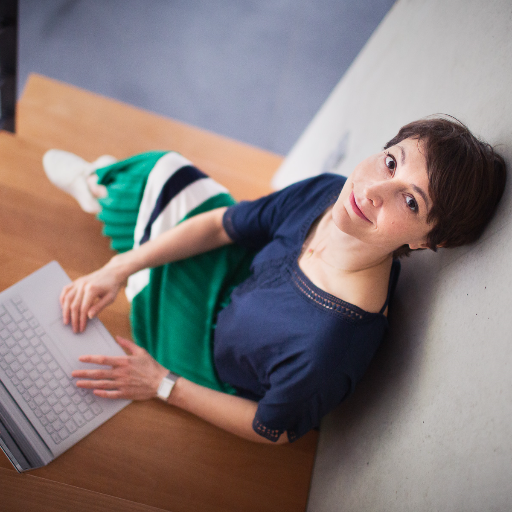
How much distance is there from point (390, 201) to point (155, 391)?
2.06 ft

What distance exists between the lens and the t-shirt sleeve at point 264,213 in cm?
108

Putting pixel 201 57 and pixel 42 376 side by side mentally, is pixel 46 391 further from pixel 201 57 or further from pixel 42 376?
pixel 201 57

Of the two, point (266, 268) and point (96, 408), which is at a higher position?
point (266, 268)

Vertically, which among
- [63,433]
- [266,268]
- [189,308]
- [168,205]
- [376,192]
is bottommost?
[63,433]

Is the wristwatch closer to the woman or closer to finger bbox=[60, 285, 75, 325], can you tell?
the woman

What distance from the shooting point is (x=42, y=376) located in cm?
88

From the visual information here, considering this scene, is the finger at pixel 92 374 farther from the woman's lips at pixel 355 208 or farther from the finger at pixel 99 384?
the woman's lips at pixel 355 208

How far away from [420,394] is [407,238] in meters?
0.27

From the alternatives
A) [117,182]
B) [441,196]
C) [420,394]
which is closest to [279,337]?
[420,394]

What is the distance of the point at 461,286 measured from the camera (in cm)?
74

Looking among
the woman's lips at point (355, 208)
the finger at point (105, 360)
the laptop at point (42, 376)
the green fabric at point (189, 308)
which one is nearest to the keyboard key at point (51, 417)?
the laptop at point (42, 376)

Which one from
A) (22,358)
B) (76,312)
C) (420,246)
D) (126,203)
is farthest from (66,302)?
(420,246)

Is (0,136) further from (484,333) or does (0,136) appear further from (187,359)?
(484,333)

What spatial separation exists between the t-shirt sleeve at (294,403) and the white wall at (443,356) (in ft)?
0.33
